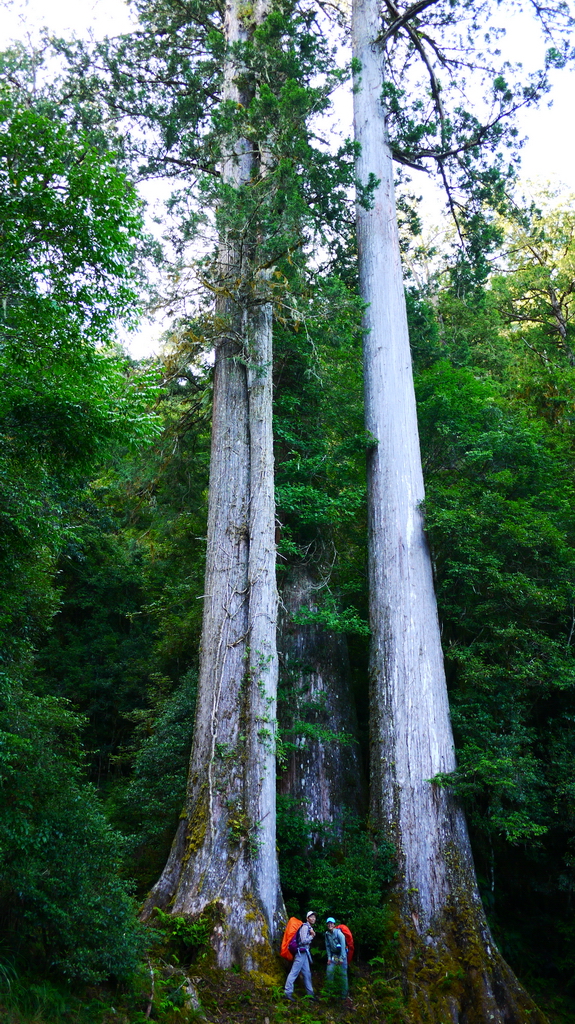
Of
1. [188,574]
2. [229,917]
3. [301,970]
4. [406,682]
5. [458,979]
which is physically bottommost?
[458,979]

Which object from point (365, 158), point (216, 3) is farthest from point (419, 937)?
point (216, 3)

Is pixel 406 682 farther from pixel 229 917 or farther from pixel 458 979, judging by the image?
pixel 229 917

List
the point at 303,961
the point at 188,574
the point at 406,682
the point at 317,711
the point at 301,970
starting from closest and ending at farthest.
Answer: the point at 303,961 < the point at 301,970 < the point at 406,682 < the point at 317,711 < the point at 188,574

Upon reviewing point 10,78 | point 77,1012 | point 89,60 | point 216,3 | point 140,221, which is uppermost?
point 216,3

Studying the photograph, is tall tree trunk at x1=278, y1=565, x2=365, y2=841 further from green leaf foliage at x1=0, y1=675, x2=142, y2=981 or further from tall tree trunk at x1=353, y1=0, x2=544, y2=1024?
green leaf foliage at x1=0, y1=675, x2=142, y2=981

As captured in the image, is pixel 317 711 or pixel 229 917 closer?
pixel 229 917

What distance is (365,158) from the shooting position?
40.0ft

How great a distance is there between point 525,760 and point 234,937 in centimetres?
395

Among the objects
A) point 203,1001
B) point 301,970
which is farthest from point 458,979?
point 203,1001

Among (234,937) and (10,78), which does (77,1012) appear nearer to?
(234,937)

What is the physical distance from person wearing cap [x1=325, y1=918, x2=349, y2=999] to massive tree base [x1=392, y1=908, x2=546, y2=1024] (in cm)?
64

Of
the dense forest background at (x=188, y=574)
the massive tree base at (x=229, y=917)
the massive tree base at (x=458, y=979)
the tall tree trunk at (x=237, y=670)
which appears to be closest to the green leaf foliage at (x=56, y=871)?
the dense forest background at (x=188, y=574)

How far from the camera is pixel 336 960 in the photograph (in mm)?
7074

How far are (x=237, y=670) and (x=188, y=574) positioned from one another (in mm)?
5504
